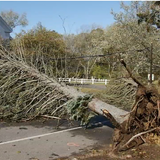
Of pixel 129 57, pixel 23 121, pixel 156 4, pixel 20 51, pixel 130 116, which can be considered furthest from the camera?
pixel 156 4

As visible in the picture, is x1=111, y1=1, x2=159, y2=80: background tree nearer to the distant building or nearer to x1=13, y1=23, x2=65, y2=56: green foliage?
x1=13, y1=23, x2=65, y2=56: green foliage

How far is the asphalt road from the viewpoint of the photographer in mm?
5090

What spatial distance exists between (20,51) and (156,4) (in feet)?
37.0

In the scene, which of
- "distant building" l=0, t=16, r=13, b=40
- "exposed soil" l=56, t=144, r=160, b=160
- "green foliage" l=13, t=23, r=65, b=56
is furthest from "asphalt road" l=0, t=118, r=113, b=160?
"distant building" l=0, t=16, r=13, b=40

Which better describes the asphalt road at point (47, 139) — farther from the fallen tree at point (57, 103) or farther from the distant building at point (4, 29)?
the distant building at point (4, 29)

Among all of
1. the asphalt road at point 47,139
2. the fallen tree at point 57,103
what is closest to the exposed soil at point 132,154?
the fallen tree at point 57,103

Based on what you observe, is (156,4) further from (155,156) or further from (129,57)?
(155,156)

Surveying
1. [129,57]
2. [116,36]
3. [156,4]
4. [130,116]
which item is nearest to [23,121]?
[130,116]

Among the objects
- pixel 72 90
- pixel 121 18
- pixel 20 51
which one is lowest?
pixel 72 90

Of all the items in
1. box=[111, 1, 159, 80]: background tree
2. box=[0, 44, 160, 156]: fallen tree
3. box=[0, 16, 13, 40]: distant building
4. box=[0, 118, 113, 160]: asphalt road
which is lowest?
box=[0, 118, 113, 160]: asphalt road

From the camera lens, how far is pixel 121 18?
1720 cm

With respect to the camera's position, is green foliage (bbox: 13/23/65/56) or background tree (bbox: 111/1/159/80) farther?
green foliage (bbox: 13/23/65/56)

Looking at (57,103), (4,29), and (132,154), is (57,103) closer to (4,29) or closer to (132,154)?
(132,154)

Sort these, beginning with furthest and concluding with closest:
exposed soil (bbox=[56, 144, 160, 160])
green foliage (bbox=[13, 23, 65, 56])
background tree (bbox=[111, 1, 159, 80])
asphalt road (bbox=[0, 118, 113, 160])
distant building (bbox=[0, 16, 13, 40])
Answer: distant building (bbox=[0, 16, 13, 40]), green foliage (bbox=[13, 23, 65, 56]), background tree (bbox=[111, 1, 159, 80]), asphalt road (bbox=[0, 118, 113, 160]), exposed soil (bbox=[56, 144, 160, 160])
